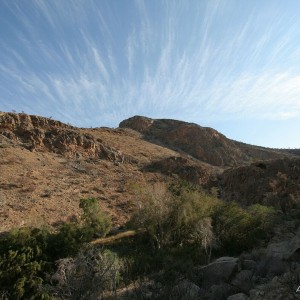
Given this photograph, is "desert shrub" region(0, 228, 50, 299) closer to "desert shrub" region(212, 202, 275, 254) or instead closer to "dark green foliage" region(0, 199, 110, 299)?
"dark green foliage" region(0, 199, 110, 299)

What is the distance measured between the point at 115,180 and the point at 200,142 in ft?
94.0

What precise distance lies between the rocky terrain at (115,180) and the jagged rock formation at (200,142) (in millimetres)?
1748

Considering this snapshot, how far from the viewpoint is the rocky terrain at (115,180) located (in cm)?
1588

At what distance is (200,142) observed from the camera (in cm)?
6166

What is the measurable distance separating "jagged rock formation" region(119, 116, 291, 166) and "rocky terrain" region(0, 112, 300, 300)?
1748 millimetres

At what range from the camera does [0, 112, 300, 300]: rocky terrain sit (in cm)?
1588

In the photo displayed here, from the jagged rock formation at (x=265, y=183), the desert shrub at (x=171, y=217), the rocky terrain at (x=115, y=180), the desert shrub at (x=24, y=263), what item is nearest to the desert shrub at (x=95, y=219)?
the desert shrub at (x=171, y=217)

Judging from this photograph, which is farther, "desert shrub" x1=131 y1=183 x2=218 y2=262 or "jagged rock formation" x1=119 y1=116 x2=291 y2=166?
"jagged rock formation" x1=119 y1=116 x2=291 y2=166

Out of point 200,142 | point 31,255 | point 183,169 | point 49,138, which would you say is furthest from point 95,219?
point 200,142

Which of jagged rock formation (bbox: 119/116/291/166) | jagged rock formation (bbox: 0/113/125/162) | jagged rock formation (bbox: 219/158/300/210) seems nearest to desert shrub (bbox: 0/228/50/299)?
jagged rock formation (bbox: 0/113/125/162)

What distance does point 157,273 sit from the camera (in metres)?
18.6

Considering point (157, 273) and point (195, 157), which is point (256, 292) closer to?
point (157, 273)

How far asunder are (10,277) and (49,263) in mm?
2079

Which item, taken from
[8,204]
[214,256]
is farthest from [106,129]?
[214,256]
